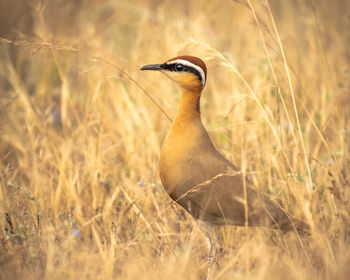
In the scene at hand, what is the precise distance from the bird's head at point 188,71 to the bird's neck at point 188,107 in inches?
1.7

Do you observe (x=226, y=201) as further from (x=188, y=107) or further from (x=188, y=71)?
(x=188, y=71)

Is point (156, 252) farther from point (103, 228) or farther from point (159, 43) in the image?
point (159, 43)

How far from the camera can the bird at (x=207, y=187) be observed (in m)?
3.19

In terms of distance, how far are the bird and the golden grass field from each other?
16cm

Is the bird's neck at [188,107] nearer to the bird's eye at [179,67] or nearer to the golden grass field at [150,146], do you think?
the bird's eye at [179,67]

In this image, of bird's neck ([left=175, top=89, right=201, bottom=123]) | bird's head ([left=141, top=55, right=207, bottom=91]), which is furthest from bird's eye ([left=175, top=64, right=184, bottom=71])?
bird's neck ([left=175, top=89, right=201, bottom=123])

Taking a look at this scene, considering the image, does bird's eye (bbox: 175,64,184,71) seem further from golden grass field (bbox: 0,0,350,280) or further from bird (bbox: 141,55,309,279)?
golden grass field (bbox: 0,0,350,280)

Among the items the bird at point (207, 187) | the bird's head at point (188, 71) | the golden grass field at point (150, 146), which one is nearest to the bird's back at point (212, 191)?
the bird at point (207, 187)

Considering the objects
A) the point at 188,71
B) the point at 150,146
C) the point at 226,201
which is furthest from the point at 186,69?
the point at 150,146

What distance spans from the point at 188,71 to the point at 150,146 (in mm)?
1524

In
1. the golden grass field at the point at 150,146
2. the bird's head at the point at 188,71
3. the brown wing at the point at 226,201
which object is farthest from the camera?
the bird's head at the point at 188,71

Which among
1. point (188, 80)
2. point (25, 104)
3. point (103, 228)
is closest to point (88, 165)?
point (103, 228)

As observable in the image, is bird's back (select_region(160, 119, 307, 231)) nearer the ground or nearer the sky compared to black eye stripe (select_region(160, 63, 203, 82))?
nearer the ground

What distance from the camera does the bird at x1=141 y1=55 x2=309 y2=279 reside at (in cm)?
319
